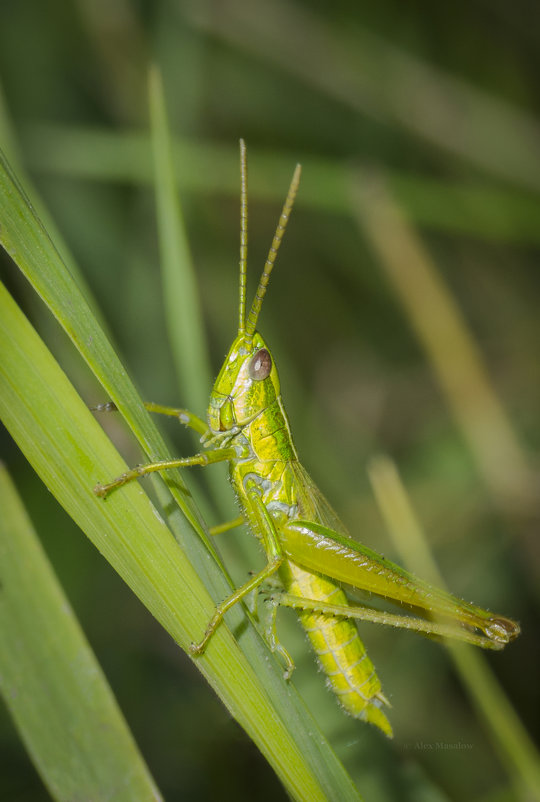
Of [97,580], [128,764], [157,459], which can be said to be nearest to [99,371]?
[157,459]

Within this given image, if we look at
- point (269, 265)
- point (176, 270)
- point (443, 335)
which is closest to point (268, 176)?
point (443, 335)

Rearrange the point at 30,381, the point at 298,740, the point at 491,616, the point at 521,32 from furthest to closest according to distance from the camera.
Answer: the point at 521,32, the point at 491,616, the point at 298,740, the point at 30,381

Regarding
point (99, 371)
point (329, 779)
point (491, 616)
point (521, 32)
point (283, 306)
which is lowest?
point (491, 616)

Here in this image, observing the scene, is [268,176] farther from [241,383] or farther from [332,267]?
[241,383]

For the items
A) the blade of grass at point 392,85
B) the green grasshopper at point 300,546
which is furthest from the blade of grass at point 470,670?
the blade of grass at point 392,85

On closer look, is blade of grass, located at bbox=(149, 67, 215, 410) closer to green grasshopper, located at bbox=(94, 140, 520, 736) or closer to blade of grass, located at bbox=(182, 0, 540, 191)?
green grasshopper, located at bbox=(94, 140, 520, 736)

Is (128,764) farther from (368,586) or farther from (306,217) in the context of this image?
(306,217)
